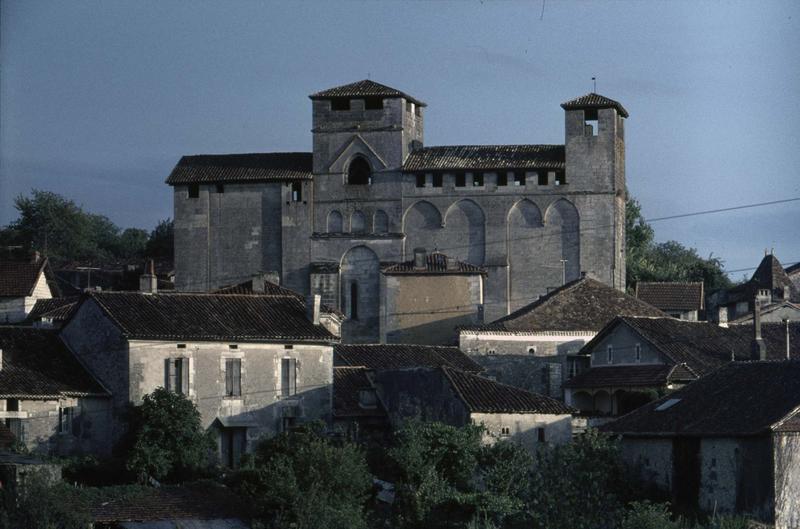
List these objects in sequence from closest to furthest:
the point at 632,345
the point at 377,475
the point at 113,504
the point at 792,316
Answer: the point at 113,504 → the point at 377,475 → the point at 632,345 → the point at 792,316

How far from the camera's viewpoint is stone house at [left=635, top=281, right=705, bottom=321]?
274 feet

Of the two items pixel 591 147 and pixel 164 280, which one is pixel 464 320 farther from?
pixel 164 280

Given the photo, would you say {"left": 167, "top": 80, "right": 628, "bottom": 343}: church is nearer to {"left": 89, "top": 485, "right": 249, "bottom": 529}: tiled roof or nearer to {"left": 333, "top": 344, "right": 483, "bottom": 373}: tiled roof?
{"left": 333, "top": 344, "right": 483, "bottom": 373}: tiled roof

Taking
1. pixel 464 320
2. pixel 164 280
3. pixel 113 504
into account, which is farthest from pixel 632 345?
pixel 164 280

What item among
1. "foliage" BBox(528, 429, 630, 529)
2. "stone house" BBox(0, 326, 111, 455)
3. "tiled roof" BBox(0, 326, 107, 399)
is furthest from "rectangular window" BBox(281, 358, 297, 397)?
"foliage" BBox(528, 429, 630, 529)

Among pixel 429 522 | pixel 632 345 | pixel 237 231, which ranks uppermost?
pixel 237 231

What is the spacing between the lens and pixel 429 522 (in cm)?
4516

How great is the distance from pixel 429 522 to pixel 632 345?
19134 millimetres

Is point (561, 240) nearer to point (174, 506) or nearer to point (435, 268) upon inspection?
point (435, 268)

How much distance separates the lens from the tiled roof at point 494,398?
50.1 m

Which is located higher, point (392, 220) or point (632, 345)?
point (392, 220)

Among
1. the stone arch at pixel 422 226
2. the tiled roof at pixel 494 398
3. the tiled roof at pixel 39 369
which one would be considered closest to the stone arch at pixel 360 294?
the stone arch at pixel 422 226

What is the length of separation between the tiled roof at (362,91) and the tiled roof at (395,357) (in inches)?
848

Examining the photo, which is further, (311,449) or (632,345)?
(632,345)
